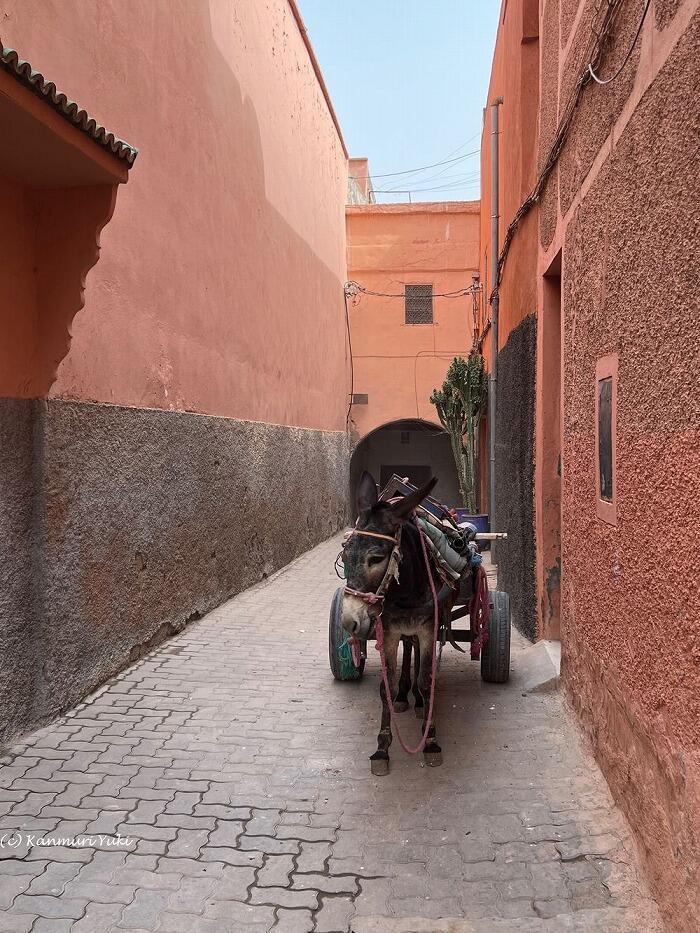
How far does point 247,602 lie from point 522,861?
203 inches

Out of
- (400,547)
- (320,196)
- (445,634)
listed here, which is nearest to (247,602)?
(445,634)

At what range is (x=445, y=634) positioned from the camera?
14.3ft

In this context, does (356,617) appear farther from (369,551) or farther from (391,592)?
(391,592)

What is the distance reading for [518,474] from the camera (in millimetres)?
6418

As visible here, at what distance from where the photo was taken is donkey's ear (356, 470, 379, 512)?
3516 millimetres

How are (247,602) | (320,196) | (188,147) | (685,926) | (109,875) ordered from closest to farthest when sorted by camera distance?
(685,926)
(109,875)
(188,147)
(247,602)
(320,196)

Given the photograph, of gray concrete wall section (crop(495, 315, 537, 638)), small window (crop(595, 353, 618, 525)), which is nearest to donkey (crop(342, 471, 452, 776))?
small window (crop(595, 353, 618, 525))

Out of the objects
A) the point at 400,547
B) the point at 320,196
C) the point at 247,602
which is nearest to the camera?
the point at 400,547

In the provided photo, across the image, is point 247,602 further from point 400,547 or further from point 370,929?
point 370,929

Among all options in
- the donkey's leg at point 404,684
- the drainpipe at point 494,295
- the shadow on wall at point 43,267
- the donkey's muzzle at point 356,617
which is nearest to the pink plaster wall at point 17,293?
the shadow on wall at point 43,267

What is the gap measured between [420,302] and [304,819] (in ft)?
47.8

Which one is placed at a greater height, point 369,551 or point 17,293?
point 17,293

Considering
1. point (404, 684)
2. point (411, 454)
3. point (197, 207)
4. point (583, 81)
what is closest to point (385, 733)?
point (404, 684)

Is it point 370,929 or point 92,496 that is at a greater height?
point 92,496
